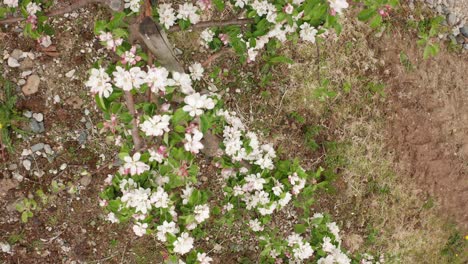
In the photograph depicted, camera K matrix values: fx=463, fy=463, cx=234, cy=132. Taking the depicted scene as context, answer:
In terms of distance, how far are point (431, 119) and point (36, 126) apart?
401 centimetres

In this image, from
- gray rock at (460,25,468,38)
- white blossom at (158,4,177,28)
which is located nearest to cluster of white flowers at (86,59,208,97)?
white blossom at (158,4,177,28)

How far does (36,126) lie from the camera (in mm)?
4148

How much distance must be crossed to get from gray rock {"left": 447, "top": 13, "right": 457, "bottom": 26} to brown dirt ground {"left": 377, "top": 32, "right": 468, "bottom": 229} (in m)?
0.35

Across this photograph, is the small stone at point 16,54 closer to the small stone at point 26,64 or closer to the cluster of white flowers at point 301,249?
the small stone at point 26,64

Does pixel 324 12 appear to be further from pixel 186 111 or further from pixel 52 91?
pixel 52 91

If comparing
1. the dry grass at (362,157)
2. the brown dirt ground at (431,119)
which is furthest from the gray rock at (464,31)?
the dry grass at (362,157)

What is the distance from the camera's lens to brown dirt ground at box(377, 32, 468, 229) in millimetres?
4945

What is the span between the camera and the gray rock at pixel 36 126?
4.14 m

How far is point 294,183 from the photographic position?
3227 millimetres

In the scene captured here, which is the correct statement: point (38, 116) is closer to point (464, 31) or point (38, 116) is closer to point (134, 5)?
point (134, 5)

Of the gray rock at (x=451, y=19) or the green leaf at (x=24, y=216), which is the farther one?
the gray rock at (x=451, y=19)

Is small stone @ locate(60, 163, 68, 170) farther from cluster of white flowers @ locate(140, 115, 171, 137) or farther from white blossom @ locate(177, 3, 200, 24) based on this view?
cluster of white flowers @ locate(140, 115, 171, 137)

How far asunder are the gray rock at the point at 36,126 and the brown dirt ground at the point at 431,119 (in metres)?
3.45

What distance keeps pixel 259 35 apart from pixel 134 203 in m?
1.35
